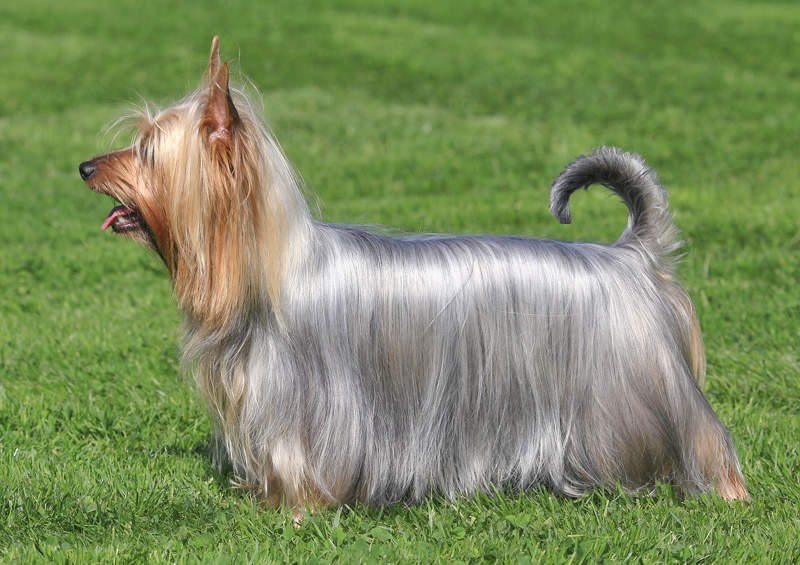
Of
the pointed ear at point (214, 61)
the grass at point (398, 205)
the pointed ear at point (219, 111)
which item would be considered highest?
the pointed ear at point (214, 61)

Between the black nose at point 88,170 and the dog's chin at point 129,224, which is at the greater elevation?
the black nose at point 88,170

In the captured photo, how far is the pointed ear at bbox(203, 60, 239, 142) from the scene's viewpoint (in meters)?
3.62

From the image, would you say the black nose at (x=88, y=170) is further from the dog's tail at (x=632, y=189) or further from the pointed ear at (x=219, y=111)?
the dog's tail at (x=632, y=189)

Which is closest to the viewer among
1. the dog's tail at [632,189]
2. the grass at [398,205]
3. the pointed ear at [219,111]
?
the pointed ear at [219,111]

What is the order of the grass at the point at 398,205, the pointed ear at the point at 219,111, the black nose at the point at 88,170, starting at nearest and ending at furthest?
the pointed ear at the point at 219,111 → the black nose at the point at 88,170 → the grass at the point at 398,205

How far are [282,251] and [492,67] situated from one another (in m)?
12.8

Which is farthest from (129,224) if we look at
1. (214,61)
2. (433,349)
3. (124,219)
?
(433,349)

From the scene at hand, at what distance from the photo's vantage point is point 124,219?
3.95 m

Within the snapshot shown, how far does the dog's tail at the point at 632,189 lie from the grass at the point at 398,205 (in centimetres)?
118

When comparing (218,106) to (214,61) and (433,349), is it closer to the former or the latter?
(214,61)

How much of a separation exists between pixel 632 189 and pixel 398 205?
523 centimetres

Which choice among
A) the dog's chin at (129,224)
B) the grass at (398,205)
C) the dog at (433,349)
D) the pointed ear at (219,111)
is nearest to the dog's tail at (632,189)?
the dog at (433,349)

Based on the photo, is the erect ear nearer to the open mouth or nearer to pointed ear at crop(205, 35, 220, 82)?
pointed ear at crop(205, 35, 220, 82)

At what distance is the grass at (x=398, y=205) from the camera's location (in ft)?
13.7
